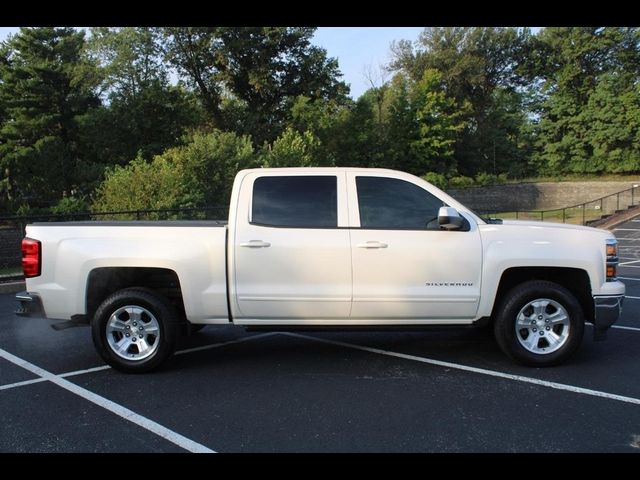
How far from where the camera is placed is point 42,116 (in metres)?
34.5

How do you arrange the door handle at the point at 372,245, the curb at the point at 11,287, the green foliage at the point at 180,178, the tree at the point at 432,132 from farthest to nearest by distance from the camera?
the tree at the point at 432,132
the green foliage at the point at 180,178
the curb at the point at 11,287
the door handle at the point at 372,245

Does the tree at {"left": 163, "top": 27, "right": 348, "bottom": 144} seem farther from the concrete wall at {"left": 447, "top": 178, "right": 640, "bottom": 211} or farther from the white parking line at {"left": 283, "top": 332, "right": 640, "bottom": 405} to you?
the white parking line at {"left": 283, "top": 332, "right": 640, "bottom": 405}

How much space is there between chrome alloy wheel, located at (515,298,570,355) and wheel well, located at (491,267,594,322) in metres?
0.29

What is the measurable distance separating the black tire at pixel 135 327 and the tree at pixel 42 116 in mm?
30870

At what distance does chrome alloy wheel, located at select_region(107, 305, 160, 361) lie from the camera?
5348mm

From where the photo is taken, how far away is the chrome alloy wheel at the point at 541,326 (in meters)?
5.36

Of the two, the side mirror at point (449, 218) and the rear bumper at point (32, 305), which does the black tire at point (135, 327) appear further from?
the side mirror at point (449, 218)

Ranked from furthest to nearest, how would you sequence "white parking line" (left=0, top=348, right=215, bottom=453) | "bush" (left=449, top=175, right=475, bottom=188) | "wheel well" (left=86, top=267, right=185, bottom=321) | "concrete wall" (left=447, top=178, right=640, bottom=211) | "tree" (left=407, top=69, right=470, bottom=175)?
"tree" (left=407, top=69, right=470, bottom=175), "bush" (left=449, top=175, right=475, bottom=188), "concrete wall" (left=447, top=178, right=640, bottom=211), "wheel well" (left=86, top=267, right=185, bottom=321), "white parking line" (left=0, top=348, right=215, bottom=453)

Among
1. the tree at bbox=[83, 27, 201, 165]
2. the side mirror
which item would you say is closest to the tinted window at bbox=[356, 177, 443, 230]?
the side mirror

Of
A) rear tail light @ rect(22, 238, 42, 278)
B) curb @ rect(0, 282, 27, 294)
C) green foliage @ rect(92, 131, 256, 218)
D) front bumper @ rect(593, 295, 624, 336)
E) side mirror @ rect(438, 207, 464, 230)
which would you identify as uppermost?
green foliage @ rect(92, 131, 256, 218)

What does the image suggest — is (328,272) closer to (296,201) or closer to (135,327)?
(296,201)

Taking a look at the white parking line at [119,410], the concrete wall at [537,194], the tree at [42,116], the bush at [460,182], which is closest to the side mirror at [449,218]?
the white parking line at [119,410]
